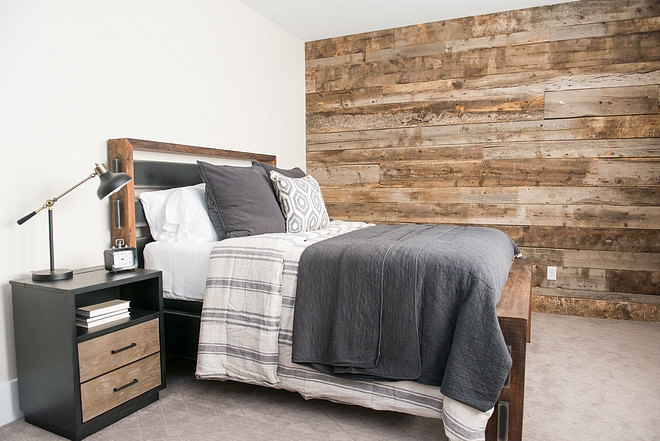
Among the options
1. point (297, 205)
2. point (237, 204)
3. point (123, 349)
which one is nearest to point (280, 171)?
point (297, 205)

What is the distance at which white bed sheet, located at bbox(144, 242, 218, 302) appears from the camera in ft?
7.80

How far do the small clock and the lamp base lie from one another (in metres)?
0.18

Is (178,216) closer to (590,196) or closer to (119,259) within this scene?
(119,259)

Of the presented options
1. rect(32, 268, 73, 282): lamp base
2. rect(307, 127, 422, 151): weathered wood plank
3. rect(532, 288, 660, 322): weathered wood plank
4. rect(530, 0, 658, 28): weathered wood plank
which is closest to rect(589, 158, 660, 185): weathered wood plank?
rect(532, 288, 660, 322): weathered wood plank

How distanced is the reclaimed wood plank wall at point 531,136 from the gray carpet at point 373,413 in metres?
1.08

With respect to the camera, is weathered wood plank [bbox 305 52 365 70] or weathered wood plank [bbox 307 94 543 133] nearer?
weathered wood plank [bbox 307 94 543 133]

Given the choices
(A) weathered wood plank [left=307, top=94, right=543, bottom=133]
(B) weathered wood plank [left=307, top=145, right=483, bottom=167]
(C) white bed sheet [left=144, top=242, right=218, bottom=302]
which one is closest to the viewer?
(C) white bed sheet [left=144, top=242, right=218, bottom=302]

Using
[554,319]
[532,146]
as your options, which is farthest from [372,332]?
[532,146]

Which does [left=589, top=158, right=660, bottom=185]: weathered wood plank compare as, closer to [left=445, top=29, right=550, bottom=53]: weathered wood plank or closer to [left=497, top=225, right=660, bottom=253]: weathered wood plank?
[left=497, top=225, right=660, bottom=253]: weathered wood plank

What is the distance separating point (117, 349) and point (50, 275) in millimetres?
418

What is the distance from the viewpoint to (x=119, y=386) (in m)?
2.00

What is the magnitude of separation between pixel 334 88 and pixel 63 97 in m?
2.60

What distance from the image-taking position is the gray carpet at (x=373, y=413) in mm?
1896

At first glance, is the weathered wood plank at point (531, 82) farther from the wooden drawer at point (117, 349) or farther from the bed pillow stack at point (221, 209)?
the wooden drawer at point (117, 349)
